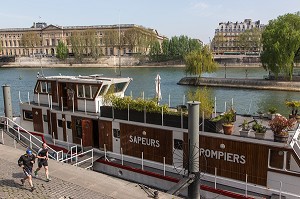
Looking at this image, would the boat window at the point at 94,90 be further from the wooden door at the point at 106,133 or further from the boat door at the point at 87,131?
the wooden door at the point at 106,133

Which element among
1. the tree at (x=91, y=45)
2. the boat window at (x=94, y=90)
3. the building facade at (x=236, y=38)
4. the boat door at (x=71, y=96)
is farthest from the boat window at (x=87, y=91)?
the building facade at (x=236, y=38)

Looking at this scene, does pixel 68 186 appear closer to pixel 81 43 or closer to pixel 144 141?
pixel 144 141

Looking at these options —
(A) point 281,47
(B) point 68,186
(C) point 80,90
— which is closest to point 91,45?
(A) point 281,47

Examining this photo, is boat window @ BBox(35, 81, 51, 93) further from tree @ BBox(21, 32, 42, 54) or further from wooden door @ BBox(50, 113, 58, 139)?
tree @ BBox(21, 32, 42, 54)

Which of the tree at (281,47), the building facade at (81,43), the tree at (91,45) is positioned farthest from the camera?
the building facade at (81,43)

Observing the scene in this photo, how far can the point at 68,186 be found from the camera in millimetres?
11539

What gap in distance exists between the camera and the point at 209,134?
1276cm

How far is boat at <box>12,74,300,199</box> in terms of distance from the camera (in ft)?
38.0

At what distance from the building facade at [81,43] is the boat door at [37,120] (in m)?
116

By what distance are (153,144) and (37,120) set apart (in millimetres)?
8575

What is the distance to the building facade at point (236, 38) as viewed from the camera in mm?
153375

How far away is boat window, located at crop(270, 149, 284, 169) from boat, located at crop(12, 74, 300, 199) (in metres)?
0.04

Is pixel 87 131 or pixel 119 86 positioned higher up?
pixel 119 86

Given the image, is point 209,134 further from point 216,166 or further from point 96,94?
point 96,94
